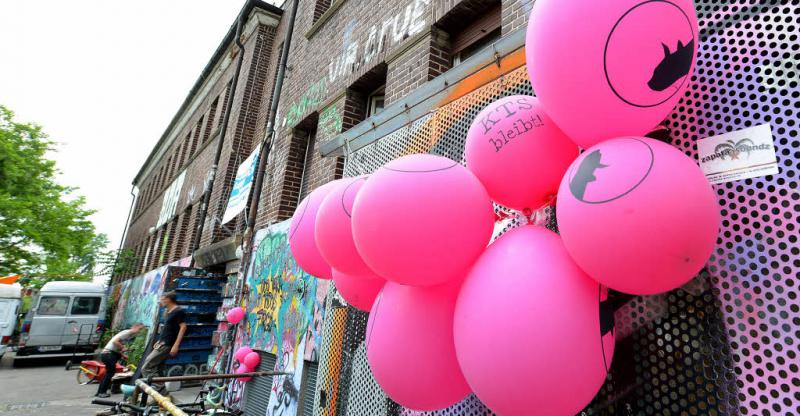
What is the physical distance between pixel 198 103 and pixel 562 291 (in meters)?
18.1

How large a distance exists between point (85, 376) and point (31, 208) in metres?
11.4

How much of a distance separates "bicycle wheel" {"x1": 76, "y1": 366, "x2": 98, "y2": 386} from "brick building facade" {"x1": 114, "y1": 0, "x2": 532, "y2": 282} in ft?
11.6

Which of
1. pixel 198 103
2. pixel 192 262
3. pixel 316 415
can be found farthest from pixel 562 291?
pixel 198 103

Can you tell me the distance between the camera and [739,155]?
57.7 inches

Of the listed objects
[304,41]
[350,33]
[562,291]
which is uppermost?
[304,41]

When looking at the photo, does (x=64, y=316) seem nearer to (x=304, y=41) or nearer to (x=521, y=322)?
(x=304, y=41)

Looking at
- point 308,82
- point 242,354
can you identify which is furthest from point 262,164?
point 242,354

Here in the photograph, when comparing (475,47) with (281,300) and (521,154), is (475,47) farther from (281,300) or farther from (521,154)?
(281,300)

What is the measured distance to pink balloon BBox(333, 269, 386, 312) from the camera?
2104 millimetres

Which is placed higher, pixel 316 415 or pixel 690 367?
pixel 690 367

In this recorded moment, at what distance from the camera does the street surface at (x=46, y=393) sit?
704 centimetres

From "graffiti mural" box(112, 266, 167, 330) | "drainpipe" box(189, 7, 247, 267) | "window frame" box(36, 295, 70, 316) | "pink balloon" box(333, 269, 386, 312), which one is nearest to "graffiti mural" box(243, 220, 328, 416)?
"pink balloon" box(333, 269, 386, 312)

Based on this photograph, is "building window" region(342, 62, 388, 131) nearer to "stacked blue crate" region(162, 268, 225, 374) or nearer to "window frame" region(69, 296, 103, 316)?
"stacked blue crate" region(162, 268, 225, 374)

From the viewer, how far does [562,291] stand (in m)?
1.21
